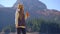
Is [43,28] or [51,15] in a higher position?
[51,15]

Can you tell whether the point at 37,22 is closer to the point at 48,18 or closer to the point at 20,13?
the point at 48,18

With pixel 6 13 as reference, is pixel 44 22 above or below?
below

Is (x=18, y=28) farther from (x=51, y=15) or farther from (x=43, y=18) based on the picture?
(x=51, y=15)

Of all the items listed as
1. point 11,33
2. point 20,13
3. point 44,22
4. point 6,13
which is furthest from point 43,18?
point 20,13

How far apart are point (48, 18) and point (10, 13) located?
2.74ft

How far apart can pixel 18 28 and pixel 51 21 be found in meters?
1.36

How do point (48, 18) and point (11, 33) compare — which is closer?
point (11, 33)

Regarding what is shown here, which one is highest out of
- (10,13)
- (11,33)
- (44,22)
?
(10,13)

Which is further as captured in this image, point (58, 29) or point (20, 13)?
point (58, 29)

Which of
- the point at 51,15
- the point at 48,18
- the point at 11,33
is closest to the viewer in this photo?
the point at 11,33

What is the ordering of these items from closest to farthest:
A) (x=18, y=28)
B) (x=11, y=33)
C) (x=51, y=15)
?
(x=18, y=28) < (x=11, y=33) < (x=51, y=15)

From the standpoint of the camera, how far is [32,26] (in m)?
2.95

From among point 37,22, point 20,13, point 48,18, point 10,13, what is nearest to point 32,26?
point 37,22

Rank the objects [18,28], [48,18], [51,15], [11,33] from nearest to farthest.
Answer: [18,28] → [11,33] → [48,18] → [51,15]
